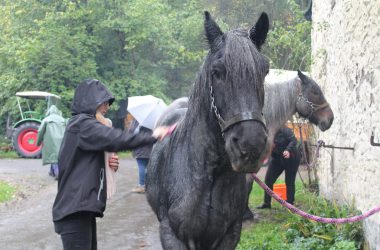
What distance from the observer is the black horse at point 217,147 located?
3102 mm

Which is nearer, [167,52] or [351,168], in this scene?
[351,168]

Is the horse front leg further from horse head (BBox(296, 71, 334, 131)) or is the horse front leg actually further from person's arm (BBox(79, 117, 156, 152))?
horse head (BBox(296, 71, 334, 131))

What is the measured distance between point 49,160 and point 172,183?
9515mm

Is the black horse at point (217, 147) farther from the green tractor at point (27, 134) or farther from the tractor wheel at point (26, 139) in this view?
the tractor wheel at point (26, 139)

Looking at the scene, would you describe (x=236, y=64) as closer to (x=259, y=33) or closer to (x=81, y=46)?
(x=259, y=33)

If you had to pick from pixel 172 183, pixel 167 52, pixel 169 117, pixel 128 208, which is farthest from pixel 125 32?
pixel 172 183

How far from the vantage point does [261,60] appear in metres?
3.33

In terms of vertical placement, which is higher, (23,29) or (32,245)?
(23,29)

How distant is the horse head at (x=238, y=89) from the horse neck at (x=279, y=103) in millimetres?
4126

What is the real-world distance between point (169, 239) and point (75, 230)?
2.69 ft

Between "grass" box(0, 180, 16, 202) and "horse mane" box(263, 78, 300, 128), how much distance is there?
5.91 metres

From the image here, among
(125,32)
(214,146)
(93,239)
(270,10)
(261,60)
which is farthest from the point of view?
(270,10)

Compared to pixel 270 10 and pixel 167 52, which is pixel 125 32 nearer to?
pixel 167 52

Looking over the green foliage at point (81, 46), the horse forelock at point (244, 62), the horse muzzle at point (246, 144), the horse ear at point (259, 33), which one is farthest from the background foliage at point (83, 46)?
the horse muzzle at point (246, 144)
